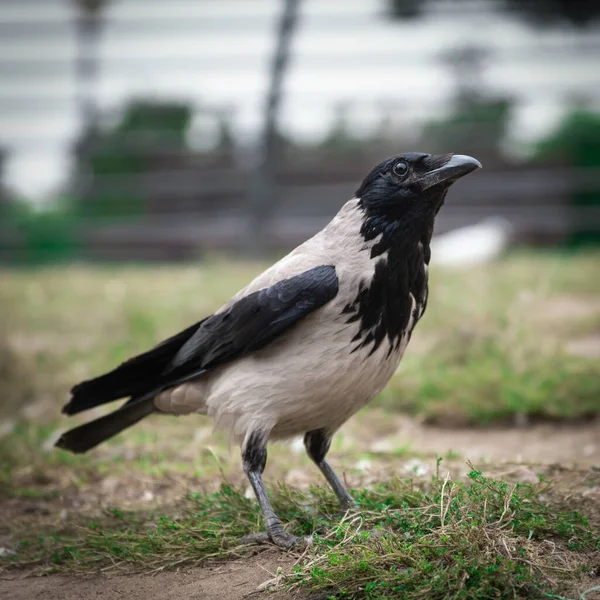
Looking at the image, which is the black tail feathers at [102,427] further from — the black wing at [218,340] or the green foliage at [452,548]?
the green foliage at [452,548]

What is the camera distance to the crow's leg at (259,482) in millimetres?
2426

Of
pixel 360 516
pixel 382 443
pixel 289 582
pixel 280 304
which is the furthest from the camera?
pixel 382 443

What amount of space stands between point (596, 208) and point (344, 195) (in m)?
3.00

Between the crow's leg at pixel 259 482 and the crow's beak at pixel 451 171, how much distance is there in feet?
3.19

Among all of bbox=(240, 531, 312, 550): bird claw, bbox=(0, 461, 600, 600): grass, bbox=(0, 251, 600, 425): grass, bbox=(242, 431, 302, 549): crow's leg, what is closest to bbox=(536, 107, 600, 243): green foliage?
bbox=(0, 251, 600, 425): grass

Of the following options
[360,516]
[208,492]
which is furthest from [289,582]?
[208,492]

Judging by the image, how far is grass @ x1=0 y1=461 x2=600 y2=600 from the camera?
195 cm

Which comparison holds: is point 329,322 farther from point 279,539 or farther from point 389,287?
point 279,539

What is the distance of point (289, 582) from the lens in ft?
6.84

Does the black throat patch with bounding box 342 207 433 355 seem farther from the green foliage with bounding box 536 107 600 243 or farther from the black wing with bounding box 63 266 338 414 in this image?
the green foliage with bounding box 536 107 600 243

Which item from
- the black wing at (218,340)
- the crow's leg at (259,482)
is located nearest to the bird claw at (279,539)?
the crow's leg at (259,482)

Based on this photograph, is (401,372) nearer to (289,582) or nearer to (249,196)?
(289,582)

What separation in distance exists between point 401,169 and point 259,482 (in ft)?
3.67

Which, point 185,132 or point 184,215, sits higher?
point 185,132
